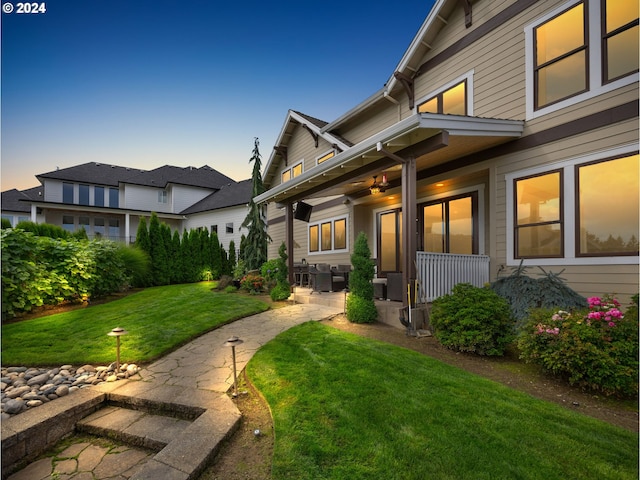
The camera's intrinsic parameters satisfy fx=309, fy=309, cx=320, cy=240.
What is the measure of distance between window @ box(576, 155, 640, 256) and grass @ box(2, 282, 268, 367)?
23.3ft

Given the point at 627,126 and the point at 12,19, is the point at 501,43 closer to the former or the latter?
the point at 627,126

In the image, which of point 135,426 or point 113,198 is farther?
point 113,198

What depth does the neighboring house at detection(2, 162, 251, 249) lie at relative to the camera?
2250 cm

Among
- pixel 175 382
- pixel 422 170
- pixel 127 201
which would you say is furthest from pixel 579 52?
pixel 127 201

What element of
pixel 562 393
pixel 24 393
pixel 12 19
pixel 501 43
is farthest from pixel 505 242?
pixel 12 19

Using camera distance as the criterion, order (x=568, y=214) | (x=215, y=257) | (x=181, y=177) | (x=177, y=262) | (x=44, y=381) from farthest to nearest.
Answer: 1. (x=181, y=177)
2. (x=215, y=257)
3. (x=177, y=262)
4. (x=568, y=214)
5. (x=44, y=381)

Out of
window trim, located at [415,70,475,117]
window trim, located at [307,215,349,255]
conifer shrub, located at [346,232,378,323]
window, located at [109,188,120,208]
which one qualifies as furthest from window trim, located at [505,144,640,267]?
window, located at [109,188,120,208]

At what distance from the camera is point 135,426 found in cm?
305

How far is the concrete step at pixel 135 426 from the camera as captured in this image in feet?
9.28

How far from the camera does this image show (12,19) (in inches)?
187

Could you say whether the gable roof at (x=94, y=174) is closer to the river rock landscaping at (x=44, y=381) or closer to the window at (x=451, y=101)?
the river rock landscaping at (x=44, y=381)

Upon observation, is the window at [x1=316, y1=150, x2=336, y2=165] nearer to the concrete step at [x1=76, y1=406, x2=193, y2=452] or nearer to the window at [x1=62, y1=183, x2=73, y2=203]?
the concrete step at [x1=76, y1=406, x2=193, y2=452]

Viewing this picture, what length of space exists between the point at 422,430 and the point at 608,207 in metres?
5.20

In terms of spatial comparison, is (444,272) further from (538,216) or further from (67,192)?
(67,192)
